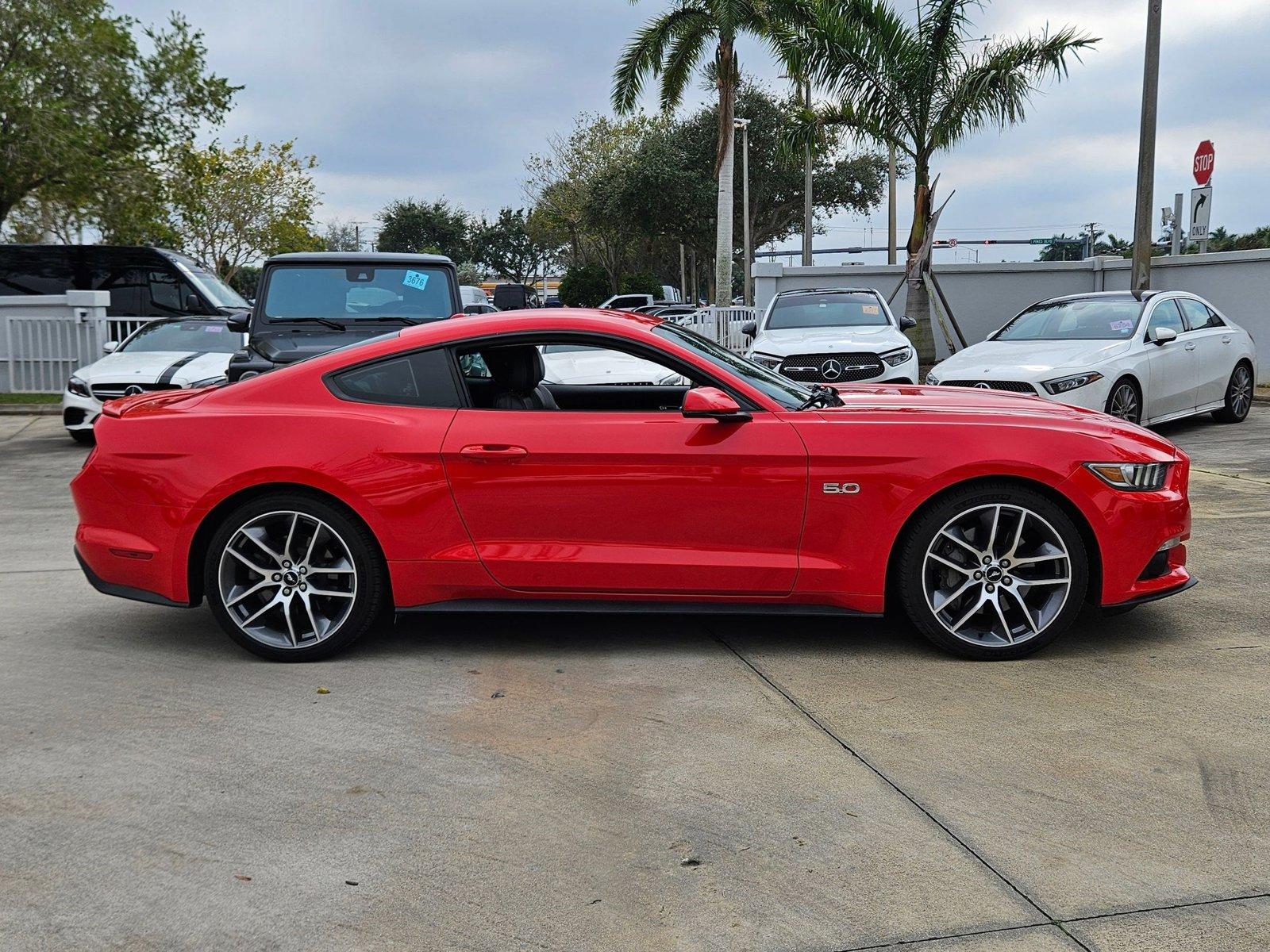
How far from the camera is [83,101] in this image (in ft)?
81.1

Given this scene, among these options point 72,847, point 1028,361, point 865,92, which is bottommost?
point 72,847

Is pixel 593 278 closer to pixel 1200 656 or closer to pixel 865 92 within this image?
pixel 865 92

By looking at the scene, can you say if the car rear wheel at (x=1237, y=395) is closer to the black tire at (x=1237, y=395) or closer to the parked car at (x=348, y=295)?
the black tire at (x=1237, y=395)

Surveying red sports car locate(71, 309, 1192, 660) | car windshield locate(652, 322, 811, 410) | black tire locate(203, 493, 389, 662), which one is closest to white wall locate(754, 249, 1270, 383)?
car windshield locate(652, 322, 811, 410)

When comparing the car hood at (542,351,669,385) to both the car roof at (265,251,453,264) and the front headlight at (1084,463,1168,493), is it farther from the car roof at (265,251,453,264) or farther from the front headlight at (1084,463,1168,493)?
the front headlight at (1084,463,1168,493)

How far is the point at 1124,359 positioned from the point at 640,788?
9.15 m

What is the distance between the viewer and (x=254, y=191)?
160 feet

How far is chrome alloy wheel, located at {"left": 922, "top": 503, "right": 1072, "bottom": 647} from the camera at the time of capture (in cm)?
486

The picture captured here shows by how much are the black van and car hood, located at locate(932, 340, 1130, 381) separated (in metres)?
12.1

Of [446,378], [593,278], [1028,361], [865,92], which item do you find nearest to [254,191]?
[593,278]

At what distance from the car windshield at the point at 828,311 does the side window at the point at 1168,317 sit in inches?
128

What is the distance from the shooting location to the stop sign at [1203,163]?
19.5 m

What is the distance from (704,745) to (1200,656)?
2261 mm

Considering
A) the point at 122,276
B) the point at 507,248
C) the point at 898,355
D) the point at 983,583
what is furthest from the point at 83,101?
the point at 507,248
